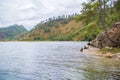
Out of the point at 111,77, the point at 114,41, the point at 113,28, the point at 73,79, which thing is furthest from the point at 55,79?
the point at 113,28

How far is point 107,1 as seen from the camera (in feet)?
208

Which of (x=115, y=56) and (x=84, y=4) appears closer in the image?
(x=115, y=56)

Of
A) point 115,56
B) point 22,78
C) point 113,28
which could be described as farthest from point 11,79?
point 113,28

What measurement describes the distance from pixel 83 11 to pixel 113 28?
16.5m

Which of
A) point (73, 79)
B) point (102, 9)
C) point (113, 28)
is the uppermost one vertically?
point (102, 9)

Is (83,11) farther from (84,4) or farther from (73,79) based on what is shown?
(73,79)

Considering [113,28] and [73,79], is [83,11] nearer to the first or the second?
[113,28]

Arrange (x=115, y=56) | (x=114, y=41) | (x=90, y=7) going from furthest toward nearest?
(x=114, y=41)
(x=90, y=7)
(x=115, y=56)

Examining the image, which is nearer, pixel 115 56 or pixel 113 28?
pixel 115 56

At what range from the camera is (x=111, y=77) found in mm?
30172

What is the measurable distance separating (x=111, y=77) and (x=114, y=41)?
143ft

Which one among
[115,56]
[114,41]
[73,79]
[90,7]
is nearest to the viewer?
[73,79]

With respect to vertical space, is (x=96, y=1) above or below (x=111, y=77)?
above

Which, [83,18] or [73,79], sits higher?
[83,18]
